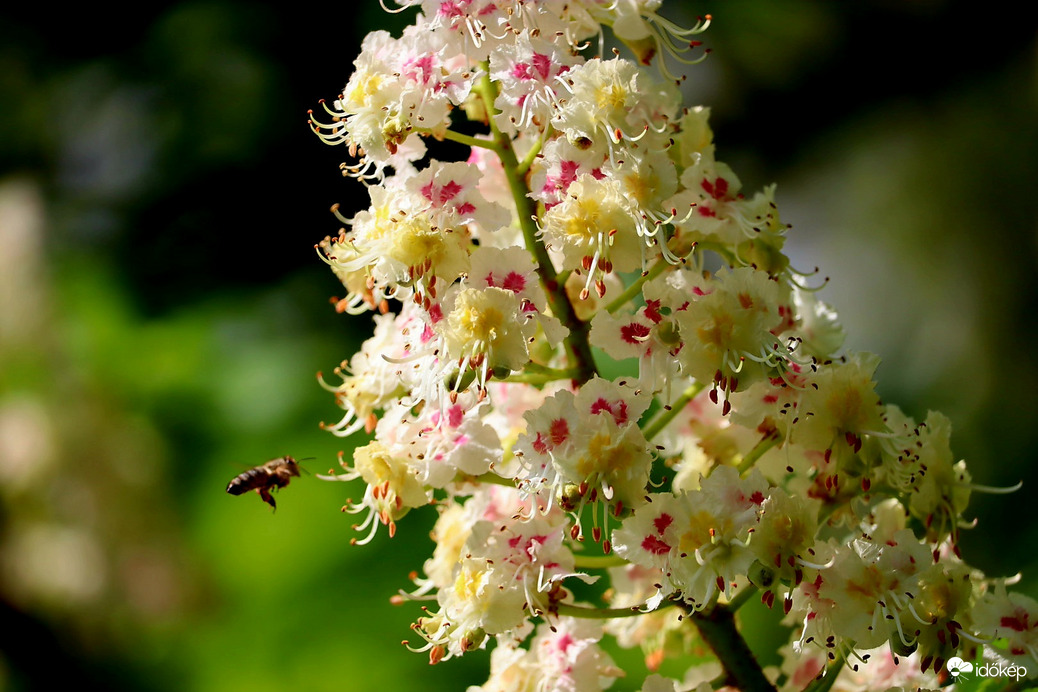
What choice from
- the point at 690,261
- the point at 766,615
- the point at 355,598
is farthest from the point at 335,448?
the point at 690,261

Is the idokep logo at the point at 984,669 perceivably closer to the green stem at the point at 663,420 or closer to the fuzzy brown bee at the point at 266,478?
the green stem at the point at 663,420

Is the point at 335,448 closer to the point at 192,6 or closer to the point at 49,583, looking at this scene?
the point at 49,583

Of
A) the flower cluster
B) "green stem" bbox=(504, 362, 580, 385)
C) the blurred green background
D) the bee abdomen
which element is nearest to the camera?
the flower cluster

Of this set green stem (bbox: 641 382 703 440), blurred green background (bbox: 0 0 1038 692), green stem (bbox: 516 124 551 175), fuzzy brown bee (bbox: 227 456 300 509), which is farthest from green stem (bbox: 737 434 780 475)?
blurred green background (bbox: 0 0 1038 692)

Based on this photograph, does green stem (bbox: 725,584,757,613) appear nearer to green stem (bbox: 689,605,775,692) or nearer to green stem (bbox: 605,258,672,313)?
green stem (bbox: 689,605,775,692)

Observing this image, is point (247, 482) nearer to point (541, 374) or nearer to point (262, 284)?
point (541, 374)

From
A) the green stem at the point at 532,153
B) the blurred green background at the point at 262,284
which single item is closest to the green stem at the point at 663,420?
the green stem at the point at 532,153
